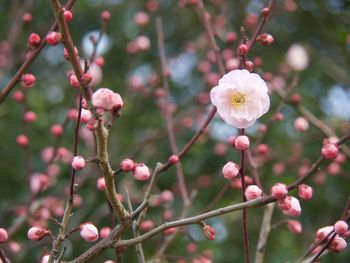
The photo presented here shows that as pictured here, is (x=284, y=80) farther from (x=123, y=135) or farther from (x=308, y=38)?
(x=123, y=135)

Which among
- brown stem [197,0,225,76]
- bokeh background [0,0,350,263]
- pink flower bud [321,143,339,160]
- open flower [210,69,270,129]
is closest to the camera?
pink flower bud [321,143,339,160]

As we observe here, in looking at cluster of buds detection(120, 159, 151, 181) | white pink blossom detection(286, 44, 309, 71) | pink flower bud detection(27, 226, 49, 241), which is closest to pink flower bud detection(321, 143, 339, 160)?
cluster of buds detection(120, 159, 151, 181)

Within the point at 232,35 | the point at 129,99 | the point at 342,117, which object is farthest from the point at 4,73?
the point at 342,117

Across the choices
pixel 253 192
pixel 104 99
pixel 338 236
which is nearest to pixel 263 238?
pixel 338 236

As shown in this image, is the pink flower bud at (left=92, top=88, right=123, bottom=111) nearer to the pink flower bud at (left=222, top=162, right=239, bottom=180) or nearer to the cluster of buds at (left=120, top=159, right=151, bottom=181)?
the cluster of buds at (left=120, top=159, right=151, bottom=181)

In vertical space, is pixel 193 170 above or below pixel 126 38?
below

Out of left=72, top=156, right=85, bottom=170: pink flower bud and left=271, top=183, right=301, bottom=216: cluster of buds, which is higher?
left=72, top=156, right=85, bottom=170: pink flower bud
